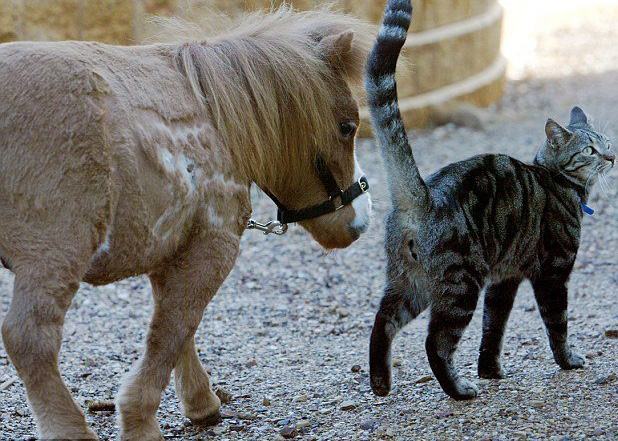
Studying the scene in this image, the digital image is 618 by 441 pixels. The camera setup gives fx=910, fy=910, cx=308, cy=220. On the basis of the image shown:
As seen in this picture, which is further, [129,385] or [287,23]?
[287,23]

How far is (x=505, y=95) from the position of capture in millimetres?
11641

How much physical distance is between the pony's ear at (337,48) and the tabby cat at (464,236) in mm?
100

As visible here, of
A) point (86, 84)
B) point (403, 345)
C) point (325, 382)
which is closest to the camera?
point (86, 84)

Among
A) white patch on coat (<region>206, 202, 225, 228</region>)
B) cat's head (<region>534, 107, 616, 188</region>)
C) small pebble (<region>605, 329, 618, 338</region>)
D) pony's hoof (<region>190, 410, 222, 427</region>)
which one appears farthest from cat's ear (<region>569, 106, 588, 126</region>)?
pony's hoof (<region>190, 410, 222, 427</region>)

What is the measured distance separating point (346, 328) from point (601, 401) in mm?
1921

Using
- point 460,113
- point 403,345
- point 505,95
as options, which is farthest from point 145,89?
point 505,95

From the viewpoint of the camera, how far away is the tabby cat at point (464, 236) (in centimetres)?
363

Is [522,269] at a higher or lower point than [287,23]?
lower

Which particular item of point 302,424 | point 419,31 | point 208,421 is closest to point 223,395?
point 208,421

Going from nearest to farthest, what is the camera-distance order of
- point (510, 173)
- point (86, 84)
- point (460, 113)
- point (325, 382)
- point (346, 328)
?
point (86, 84) < point (510, 173) < point (325, 382) < point (346, 328) < point (460, 113)

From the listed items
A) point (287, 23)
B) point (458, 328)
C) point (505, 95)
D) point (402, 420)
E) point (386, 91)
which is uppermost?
point (287, 23)

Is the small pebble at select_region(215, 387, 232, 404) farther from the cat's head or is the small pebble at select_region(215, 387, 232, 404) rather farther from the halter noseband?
the cat's head

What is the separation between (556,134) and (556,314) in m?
0.83

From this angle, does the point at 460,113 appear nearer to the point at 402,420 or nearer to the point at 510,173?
the point at 510,173
